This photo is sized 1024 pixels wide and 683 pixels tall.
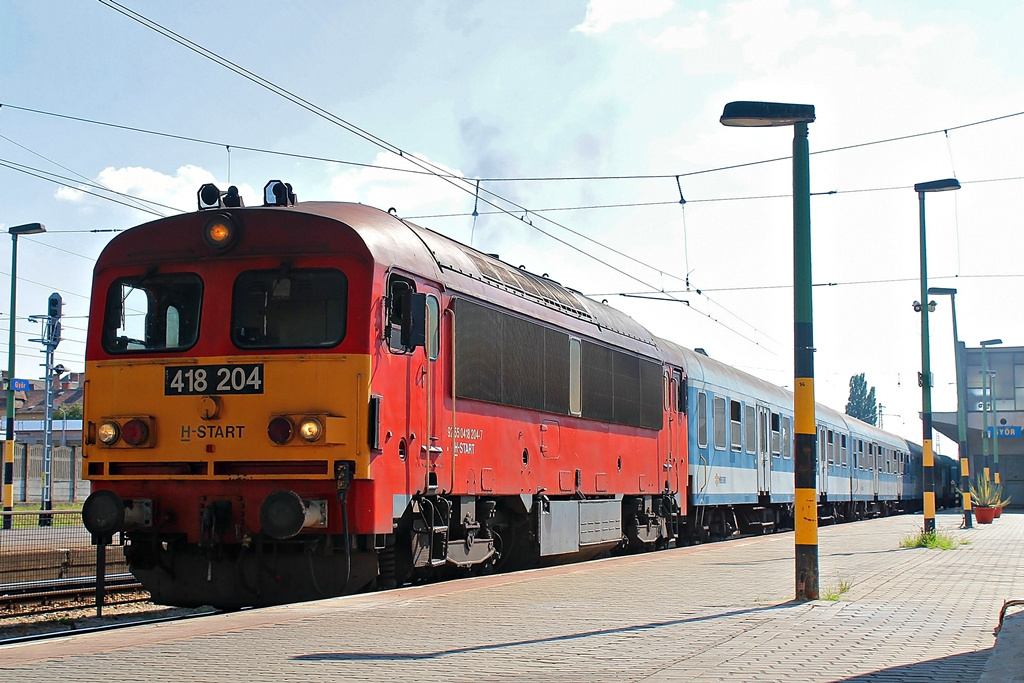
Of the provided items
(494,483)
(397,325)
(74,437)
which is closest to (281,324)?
(397,325)

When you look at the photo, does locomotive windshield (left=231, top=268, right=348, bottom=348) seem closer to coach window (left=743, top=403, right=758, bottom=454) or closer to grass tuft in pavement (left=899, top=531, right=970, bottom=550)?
grass tuft in pavement (left=899, top=531, right=970, bottom=550)

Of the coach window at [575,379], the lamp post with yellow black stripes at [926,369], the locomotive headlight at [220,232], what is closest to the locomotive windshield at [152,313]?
the locomotive headlight at [220,232]

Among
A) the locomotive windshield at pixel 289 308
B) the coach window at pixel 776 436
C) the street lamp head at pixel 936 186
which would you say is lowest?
the coach window at pixel 776 436

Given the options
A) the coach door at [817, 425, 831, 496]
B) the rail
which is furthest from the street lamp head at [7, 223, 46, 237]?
the coach door at [817, 425, 831, 496]

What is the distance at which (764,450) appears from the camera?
92.5 ft

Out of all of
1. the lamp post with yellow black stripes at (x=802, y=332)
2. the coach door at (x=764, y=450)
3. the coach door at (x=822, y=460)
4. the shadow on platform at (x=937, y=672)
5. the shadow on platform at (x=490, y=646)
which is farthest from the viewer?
the coach door at (x=822, y=460)

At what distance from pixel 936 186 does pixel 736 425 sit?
21.2 ft

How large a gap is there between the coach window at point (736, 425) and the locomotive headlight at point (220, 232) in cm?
1602

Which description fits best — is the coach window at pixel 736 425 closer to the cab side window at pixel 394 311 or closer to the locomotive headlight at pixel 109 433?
the cab side window at pixel 394 311

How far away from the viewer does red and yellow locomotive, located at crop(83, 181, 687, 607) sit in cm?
1073

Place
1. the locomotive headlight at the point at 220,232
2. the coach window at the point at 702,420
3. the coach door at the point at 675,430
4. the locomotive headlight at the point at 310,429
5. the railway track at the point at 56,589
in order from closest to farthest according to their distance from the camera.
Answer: the locomotive headlight at the point at 310,429, the locomotive headlight at the point at 220,232, the railway track at the point at 56,589, the coach door at the point at 675,430, the coach window at the point at 702,420

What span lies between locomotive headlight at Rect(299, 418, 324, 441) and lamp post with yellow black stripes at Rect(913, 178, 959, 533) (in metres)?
15.4

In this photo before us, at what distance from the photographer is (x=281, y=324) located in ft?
36.6

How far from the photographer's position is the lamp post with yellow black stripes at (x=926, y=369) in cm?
2292
